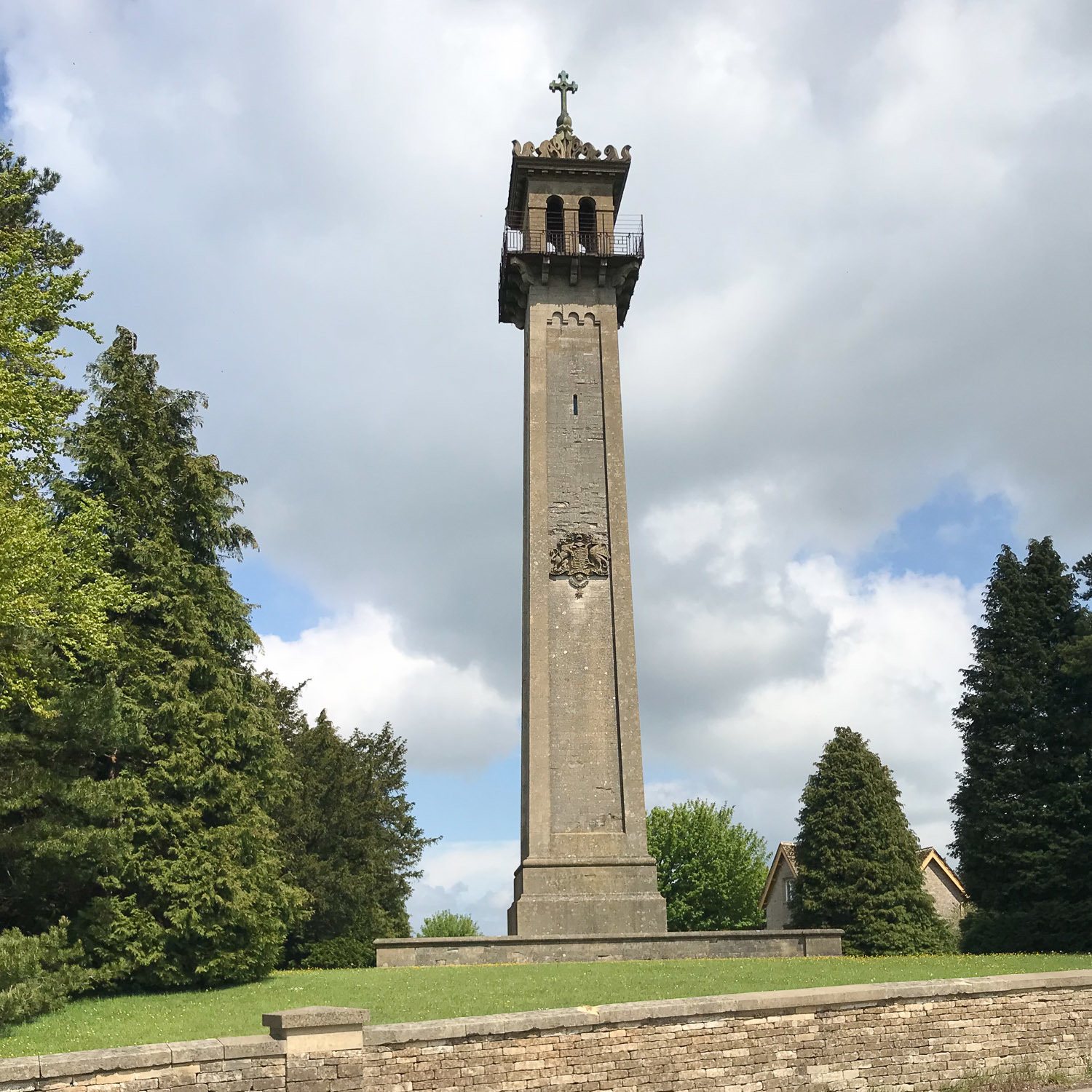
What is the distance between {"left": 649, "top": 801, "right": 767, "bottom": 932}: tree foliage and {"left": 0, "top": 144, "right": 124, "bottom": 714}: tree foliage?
152ft

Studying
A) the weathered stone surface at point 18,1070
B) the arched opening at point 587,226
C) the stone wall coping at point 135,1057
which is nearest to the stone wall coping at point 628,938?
the stone wall coping at point 135,1057

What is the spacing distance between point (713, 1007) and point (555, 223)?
94.9 ft

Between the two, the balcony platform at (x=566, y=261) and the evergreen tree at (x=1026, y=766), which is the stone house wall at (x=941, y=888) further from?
the balcony platform at (x=566, y=261)

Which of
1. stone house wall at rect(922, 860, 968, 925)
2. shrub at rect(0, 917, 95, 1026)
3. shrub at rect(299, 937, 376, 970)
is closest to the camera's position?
shrub at rect(0, 917, 95, 1026)

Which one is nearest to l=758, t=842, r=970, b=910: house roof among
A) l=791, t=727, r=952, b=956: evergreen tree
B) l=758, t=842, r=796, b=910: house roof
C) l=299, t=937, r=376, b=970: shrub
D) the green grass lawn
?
l=758, t=842, r=796, b=910: house roof

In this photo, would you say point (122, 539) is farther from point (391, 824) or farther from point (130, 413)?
point (391, 824)

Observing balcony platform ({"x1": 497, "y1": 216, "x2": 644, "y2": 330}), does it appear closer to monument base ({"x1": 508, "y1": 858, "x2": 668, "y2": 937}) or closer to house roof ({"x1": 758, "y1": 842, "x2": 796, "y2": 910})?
monument base ({"x1": 508, "y1": 858, "x2": 668, "y2": 937})

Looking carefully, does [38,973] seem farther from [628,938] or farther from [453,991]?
[628,938]

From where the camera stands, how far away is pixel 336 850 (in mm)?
40781

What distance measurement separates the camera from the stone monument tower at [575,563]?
1113 inches

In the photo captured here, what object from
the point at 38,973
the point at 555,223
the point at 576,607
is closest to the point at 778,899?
the point at 576,607

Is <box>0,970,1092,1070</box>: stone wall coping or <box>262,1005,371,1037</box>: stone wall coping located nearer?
<box>0,970,1092,1070</box>: stone wall coping

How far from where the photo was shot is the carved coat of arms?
31.0 metres

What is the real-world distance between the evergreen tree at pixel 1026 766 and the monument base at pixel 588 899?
11.6 m
